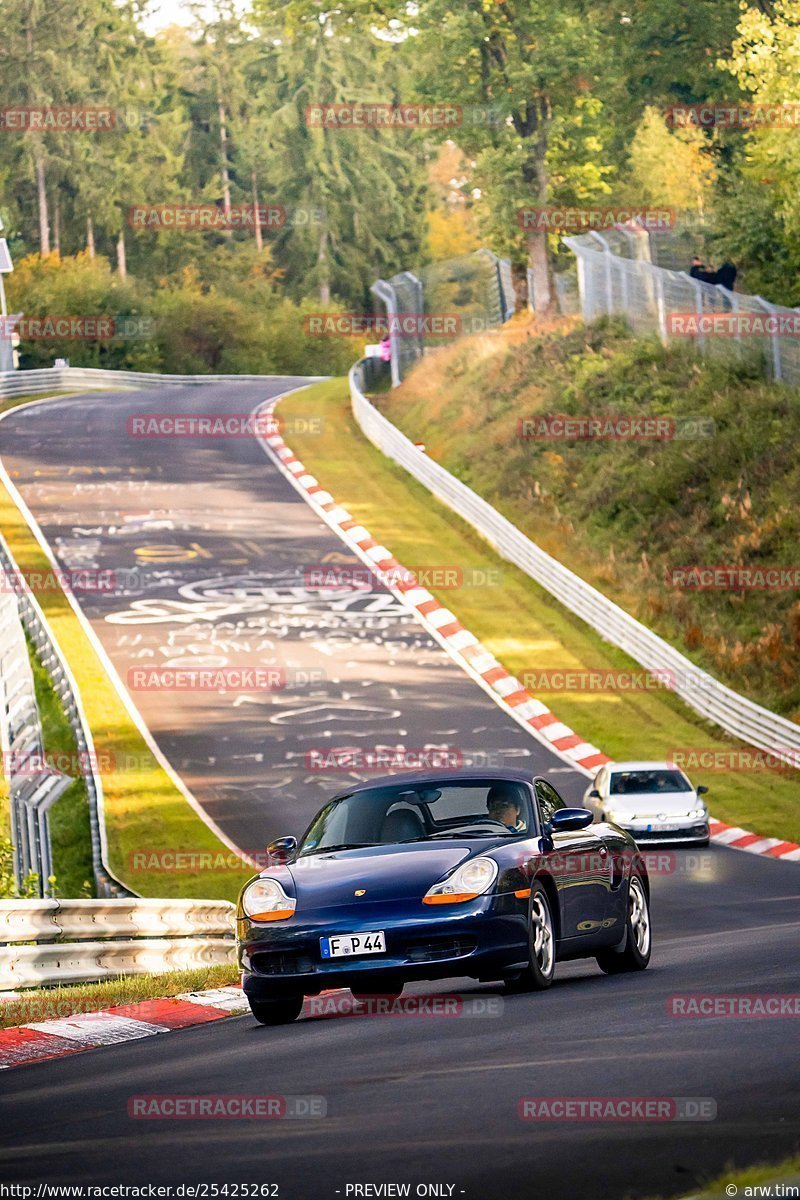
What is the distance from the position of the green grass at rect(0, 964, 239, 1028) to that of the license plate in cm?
198

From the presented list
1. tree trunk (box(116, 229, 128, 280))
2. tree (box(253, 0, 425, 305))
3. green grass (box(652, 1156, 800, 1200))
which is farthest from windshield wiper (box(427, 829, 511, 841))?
tree (box(253, 0, 425, 305))

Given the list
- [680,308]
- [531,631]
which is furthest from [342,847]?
[680,308]

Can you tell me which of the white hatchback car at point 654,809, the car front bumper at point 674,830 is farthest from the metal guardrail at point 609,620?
the car front bumper at point 674,830

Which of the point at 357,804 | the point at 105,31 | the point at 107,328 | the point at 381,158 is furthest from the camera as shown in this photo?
the point at 381,158

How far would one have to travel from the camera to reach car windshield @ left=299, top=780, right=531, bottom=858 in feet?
37.4

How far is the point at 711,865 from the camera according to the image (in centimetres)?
2297

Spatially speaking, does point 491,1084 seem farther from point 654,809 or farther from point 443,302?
point 443,302

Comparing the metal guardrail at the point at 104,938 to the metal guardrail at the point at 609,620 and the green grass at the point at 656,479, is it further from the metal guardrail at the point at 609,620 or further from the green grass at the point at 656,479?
the green grass at the point at 656,479

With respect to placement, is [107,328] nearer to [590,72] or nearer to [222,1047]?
[590,72]

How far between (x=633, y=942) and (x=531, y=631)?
23998 mm

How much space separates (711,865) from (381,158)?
10193cm

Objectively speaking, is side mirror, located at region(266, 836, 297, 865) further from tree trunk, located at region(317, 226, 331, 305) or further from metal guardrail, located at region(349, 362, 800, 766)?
tree trunk, located at region(317, 226, 331, 305)

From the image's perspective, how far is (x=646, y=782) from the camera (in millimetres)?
25375

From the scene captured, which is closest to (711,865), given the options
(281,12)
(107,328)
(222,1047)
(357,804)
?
(357,804)
